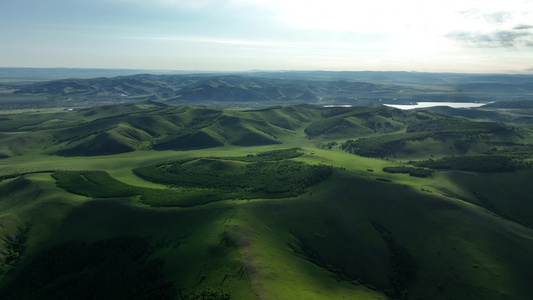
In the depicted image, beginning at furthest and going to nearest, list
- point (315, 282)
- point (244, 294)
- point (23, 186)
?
point (23, 186), point (315, 282), point (244, 294)

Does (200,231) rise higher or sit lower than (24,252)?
higher

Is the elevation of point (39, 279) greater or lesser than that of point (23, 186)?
lesser

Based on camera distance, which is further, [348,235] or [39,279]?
[348,235]

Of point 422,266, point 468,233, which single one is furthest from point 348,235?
point 468,233

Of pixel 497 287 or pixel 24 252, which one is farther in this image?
pixel 24 252

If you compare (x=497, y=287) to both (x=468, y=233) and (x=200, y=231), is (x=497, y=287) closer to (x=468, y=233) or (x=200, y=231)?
(x=468, y=233)

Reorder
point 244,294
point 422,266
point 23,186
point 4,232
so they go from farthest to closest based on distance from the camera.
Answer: point 23,186 < point 4,232 < point 422,266 < point 244,294

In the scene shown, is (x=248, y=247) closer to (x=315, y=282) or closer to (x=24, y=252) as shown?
(x=315, y=282)

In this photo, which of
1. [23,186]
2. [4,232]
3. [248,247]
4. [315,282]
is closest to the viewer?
[315,282]

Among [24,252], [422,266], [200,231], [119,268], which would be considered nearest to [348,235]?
[422,266]
